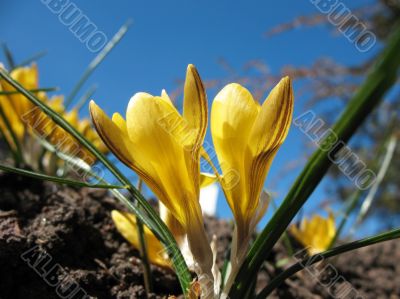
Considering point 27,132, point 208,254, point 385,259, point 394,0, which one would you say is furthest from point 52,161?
point 394,0

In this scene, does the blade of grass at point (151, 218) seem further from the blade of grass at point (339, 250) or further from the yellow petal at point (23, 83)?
the yellow petal at point (23, 83)

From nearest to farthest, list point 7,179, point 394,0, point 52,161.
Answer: point 7,179 < point 52,161 < point 394,0

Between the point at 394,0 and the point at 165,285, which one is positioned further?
the point at 394,0

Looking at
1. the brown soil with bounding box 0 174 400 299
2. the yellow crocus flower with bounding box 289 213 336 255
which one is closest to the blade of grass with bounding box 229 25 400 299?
the brown soil with bounding box 0 174 400 299

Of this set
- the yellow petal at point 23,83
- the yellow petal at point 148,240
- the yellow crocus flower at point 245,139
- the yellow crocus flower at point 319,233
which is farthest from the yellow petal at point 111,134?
the yellow crocus flower at point 319,233

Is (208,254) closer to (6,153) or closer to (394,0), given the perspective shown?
(6,153)

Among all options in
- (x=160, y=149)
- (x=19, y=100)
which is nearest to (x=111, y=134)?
(x=160, y=149)

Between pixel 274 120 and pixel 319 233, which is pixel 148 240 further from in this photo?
pixel 319 233
